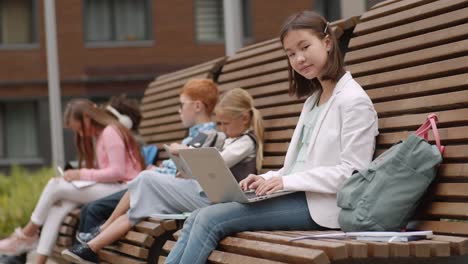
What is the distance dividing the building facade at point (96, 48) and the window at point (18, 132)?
0.03 meters

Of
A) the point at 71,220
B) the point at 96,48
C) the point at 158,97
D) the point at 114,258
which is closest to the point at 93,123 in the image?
the point at 71,220

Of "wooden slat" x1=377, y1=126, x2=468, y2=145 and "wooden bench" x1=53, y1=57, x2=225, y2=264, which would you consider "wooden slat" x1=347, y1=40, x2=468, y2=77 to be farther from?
"wooden bench" x1=53, y1=57, x2=225, y2=264

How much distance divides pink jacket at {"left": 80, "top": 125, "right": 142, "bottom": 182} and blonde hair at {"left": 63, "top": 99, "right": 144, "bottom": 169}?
39 mm

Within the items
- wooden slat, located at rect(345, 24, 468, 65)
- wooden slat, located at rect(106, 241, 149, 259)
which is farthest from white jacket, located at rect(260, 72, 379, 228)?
wooden slat, located at rect(106, 241, 149, 259)

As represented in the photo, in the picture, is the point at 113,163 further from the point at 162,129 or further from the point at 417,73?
the point at 417,73

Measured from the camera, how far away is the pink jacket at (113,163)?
8.34 metres

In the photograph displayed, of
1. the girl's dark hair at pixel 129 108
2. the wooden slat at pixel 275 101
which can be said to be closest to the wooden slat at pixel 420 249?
the wooden slat at pixel 275 101

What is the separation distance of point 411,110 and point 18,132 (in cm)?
2935

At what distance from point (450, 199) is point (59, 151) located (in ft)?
34.5

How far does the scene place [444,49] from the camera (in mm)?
5191

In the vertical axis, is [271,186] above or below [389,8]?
below

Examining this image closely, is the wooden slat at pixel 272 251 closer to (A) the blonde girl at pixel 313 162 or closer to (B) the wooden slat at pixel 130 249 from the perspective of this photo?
(A) the blonde girl at pixel 313 162

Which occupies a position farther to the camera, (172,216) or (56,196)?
(56,196)

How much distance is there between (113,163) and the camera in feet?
27.4
